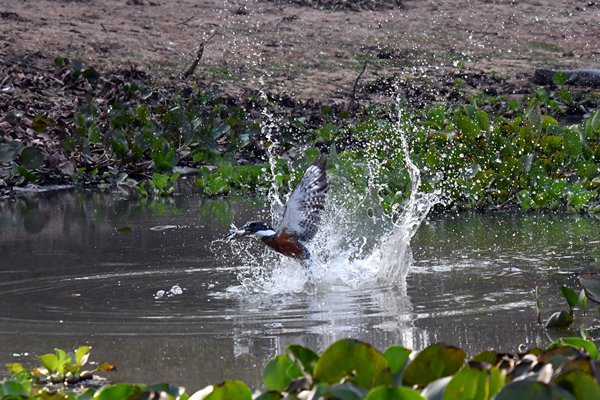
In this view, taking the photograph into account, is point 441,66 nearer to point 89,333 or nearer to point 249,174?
point 249,174

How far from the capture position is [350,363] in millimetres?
3363

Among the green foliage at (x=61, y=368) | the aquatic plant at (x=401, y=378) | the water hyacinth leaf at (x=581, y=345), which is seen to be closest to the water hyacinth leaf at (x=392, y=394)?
the aquatic plant at (x=401, y=378)

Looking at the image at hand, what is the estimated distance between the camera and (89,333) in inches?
209

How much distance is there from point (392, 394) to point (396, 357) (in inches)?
24.7

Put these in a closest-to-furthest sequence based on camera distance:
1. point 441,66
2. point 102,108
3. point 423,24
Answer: point 102,108
point 441,66
point 423,24

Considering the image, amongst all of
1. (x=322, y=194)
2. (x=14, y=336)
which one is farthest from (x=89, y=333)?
(x=322, y=194)

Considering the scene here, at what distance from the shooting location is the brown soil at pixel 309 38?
47.8ft

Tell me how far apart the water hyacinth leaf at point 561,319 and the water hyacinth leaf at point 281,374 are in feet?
6.45

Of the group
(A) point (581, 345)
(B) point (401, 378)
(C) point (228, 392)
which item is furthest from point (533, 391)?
(A) point (581, 345)

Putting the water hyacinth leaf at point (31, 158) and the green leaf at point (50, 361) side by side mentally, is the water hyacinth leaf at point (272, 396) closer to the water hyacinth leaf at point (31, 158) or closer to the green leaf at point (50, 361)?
the green leaf at point (50, 361)

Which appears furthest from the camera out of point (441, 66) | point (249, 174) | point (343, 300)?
point (441, 66)

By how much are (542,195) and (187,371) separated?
191 inches

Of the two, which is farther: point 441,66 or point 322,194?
point 441,66

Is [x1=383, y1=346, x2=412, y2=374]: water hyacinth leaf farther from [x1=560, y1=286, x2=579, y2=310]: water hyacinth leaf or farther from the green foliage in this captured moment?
[x1=560, y1=286, x2=579, y2=310]: water hyacinth leaf
